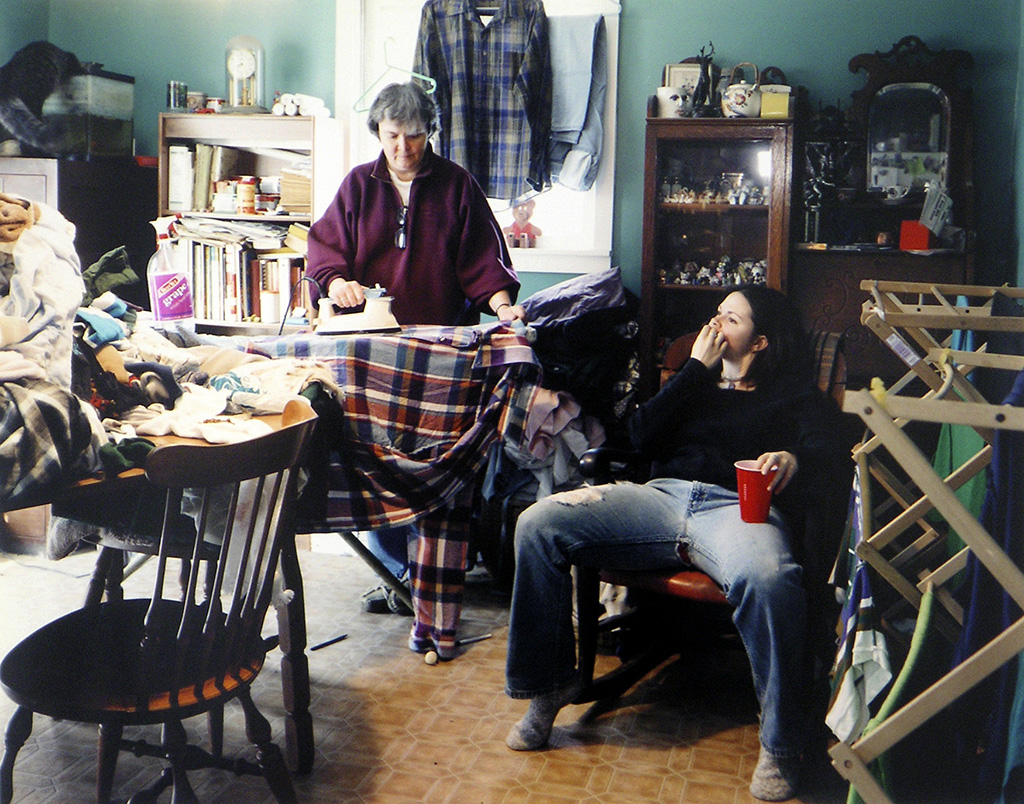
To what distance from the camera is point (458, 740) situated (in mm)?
2285

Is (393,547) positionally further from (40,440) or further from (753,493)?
(40,440)

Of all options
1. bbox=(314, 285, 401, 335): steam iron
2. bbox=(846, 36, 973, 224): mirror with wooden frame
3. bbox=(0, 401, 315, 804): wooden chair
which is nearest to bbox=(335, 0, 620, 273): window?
bbox=(846, 36, 973, 224): mirror with wooden frame

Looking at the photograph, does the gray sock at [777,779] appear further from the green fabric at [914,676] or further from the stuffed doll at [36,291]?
the stuffed doll at [36,291]

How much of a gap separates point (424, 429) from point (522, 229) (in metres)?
1.62

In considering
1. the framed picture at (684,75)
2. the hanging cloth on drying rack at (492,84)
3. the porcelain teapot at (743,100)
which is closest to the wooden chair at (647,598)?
the porcelain teapot at (743,100)

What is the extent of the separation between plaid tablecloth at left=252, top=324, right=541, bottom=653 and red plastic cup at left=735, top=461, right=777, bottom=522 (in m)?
0.78

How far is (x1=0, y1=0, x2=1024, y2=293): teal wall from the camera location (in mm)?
3438

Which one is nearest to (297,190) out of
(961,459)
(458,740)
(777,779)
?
(458,740)

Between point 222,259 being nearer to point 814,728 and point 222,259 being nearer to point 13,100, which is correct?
point 13,100

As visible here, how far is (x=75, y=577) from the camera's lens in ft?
10.8

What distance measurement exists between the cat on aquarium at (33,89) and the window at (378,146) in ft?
3.64

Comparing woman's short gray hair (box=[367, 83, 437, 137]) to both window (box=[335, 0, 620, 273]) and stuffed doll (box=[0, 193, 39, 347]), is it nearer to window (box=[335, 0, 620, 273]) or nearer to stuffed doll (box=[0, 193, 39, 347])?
window (box=[335, 0, 620, 273])

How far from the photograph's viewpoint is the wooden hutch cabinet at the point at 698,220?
3.54 m

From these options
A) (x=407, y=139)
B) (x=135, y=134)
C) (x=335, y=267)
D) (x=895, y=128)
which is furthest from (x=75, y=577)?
(x=895, y=128)
